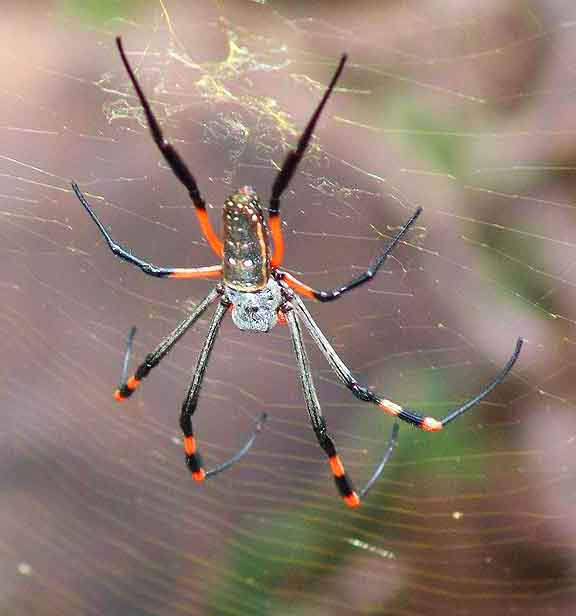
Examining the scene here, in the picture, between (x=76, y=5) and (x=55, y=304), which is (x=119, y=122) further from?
(x=55, y=304)

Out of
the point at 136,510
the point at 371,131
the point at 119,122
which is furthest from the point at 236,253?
the point at 136,510

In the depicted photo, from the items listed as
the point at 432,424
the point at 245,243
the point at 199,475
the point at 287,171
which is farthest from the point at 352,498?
the point at 287,171

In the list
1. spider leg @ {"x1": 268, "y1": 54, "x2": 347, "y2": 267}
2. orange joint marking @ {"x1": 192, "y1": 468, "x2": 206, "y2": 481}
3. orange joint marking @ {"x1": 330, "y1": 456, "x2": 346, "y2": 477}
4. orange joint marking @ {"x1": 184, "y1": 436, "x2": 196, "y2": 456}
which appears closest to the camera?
spider leg @ {"x1": 268, "y1": 54, "x2": 347, "y2": 267}

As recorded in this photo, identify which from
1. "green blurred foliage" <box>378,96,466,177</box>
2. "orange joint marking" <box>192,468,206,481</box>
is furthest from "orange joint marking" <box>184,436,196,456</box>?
"green blurred foliage" <box>378,96,466,177</box>

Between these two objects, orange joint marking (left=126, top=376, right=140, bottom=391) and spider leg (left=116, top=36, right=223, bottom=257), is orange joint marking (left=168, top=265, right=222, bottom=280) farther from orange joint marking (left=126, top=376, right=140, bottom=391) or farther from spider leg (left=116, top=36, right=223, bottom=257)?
orange joint marking (left=126, top=376, right=140, bottom=391)

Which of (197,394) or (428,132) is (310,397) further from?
(428,132)
